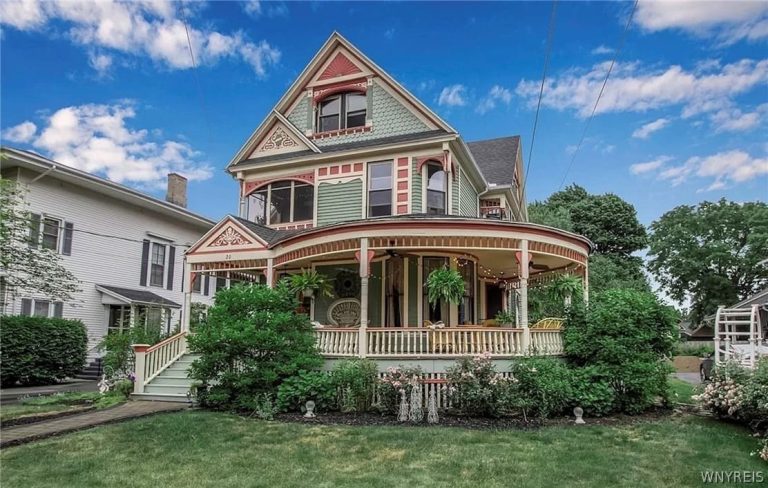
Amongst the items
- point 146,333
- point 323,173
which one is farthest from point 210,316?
point 323,173

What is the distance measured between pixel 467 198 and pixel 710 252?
30.8 metres

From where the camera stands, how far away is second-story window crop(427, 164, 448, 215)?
14.3 m

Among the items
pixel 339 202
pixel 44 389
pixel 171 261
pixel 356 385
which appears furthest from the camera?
pixel 171 261

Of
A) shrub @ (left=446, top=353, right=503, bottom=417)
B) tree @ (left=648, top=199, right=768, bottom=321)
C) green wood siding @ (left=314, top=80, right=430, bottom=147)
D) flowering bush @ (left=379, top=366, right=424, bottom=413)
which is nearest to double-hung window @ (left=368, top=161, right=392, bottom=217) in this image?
green wood siding @ (left=314, top=80, right=430, bottom=147)

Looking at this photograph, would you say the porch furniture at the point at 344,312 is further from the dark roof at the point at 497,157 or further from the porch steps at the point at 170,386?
the dark roof at the point at 497,157

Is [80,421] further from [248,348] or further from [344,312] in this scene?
[344,312]

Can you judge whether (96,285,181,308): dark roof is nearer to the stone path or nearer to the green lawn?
the stone path

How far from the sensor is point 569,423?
905cm

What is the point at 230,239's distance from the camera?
13.7 meters

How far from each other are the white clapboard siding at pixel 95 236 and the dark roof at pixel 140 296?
332 mm

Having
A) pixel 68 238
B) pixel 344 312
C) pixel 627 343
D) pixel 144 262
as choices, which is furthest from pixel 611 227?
pixel 68 238

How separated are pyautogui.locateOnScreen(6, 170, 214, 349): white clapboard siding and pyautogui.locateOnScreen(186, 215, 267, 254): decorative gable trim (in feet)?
26.1

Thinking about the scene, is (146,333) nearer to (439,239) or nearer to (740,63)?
(439,239)

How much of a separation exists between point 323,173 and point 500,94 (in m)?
7.81
